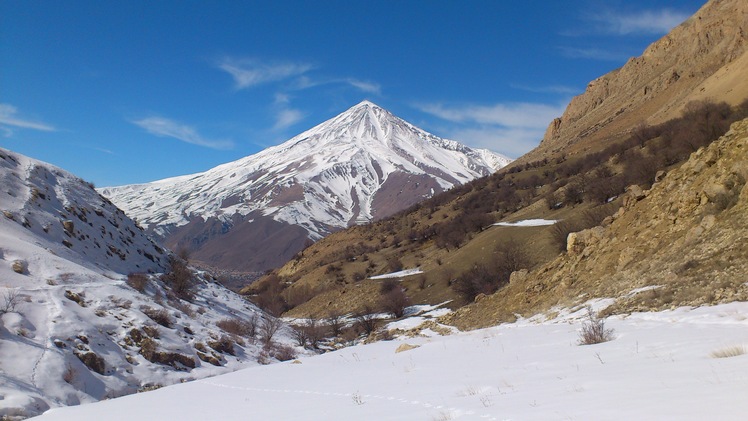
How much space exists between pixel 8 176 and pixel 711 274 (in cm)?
2755

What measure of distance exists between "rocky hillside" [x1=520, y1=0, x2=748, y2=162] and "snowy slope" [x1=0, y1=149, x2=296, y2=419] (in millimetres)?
42582

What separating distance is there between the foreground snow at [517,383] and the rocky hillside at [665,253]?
1355 millimetres

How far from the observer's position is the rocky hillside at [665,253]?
1021 centimetres

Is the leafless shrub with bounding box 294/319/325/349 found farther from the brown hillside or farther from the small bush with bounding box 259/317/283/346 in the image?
the brown hillside

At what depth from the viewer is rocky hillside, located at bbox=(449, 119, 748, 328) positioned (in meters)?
10.2

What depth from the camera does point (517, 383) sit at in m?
5.95

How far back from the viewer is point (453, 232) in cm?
4597

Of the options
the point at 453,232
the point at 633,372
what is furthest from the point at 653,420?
the point at 453,232

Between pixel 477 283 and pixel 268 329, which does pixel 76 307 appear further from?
pixel 477 283

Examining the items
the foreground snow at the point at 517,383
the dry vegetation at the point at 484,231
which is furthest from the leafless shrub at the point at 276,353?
the foreground snow at the point at 517,383

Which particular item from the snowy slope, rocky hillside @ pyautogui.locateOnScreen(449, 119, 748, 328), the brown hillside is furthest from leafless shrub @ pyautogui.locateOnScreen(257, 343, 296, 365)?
rocky hillside @ pyautogui.locateOnScreen(449, 119, 748, 328)

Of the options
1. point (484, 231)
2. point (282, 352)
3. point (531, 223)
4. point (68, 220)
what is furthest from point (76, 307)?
point (484, 231)

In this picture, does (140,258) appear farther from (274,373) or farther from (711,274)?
(711,274)

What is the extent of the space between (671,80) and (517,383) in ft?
219
